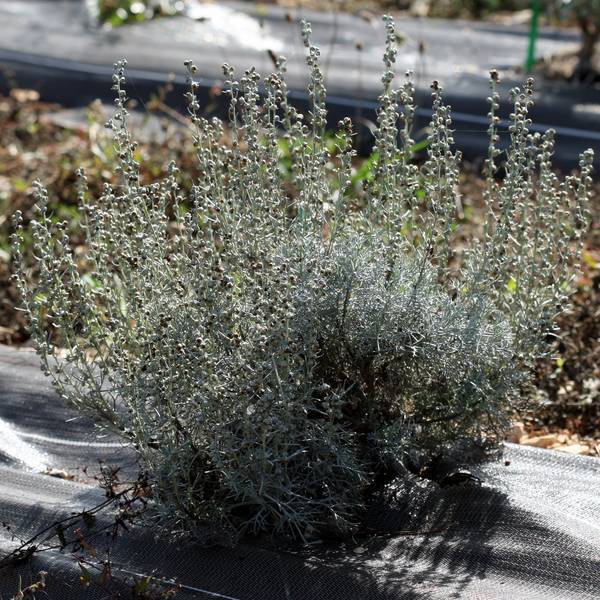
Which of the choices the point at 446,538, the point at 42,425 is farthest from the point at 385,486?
the point at 42,425

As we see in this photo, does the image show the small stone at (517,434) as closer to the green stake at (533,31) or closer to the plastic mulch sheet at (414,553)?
the plastic mulch sheet at (414,553)

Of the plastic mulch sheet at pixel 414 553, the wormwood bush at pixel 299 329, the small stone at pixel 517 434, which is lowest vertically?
the small stone at pixel 517 434

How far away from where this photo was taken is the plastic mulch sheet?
2.85 m

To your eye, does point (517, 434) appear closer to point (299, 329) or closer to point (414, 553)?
point (414, 553)

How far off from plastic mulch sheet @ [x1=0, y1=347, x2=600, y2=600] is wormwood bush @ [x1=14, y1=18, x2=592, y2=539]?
11cm

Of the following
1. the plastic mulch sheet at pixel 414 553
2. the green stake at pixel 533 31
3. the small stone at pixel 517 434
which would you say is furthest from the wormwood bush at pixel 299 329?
the green stake at pixel 533 31

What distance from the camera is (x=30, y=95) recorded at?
1007 cm

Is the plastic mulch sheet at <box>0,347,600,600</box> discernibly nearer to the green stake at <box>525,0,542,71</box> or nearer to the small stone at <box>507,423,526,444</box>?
the small stone at <box>507,423,526,444</box>

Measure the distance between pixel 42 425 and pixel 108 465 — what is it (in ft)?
1.50

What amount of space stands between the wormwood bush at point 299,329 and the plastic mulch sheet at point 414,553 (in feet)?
0.36

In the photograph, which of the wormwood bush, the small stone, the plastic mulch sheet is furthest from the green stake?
the plastic mulch sheet

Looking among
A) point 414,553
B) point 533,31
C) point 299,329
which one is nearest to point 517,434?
point 414,553

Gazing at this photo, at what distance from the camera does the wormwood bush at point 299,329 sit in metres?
2.88

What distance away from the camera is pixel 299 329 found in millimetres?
2902
